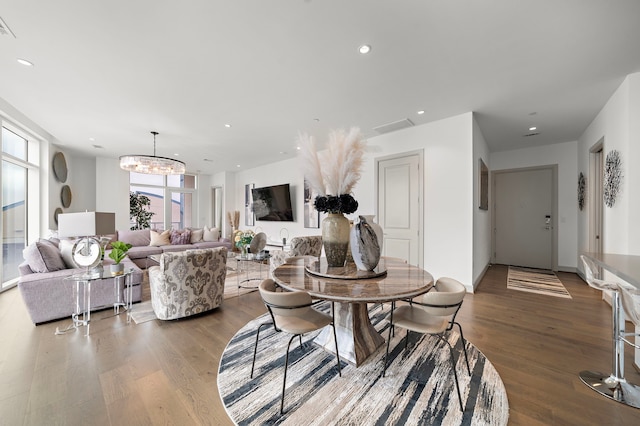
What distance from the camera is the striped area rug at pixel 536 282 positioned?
3792 mm

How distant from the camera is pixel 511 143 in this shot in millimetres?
5137

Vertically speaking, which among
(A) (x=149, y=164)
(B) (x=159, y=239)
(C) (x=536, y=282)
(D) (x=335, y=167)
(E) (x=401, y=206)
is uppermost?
(A) (x=149, y=164)

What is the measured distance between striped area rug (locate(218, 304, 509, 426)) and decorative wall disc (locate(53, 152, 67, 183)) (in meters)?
6.06

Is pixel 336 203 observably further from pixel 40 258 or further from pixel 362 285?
pixel 40 258

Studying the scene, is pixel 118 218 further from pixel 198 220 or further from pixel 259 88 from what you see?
pixel 259 88

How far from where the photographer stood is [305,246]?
3.78 meters

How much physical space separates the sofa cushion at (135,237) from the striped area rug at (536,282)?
7641mm

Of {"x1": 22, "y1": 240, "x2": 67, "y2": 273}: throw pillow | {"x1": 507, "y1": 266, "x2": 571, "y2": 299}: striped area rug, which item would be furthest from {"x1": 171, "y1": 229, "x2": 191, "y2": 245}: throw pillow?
{"x1": 507, "y1": 266, "x2": 571, "y2": 299}: striped area rug

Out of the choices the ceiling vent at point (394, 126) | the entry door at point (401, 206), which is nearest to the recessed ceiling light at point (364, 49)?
the ceiling vent at point (394, 126)

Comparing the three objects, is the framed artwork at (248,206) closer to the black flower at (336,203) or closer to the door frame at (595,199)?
the black flower at (336,203)

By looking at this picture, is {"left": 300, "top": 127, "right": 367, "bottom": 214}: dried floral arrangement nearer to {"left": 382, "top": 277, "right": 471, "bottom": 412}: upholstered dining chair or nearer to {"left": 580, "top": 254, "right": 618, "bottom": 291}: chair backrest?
{"left": 382, "top": 277, "right": 471, "bottom": 412}: upholstered dining chair

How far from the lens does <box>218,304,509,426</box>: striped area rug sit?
4.67 feet

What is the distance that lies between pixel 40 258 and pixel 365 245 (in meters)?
3.65

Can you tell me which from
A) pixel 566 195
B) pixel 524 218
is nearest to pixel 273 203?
pixel 524 218
